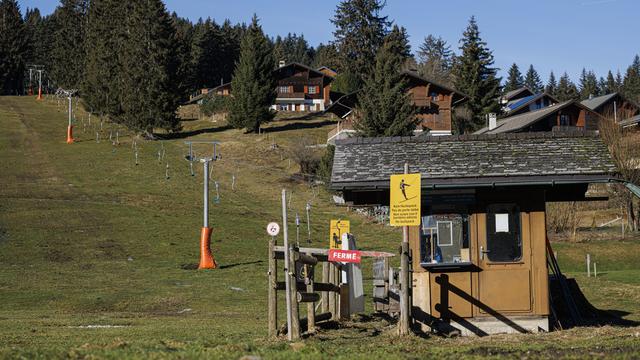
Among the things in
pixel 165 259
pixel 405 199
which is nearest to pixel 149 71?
pixel 165 259

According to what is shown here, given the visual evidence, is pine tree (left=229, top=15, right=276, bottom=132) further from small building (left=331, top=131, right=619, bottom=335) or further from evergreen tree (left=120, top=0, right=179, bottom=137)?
small building (left=331, top=131, right=619, bottom=335)

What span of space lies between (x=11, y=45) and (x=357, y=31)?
203 ft

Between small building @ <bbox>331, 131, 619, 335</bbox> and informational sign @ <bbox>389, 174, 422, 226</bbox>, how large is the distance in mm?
1739

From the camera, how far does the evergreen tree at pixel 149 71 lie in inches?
3595

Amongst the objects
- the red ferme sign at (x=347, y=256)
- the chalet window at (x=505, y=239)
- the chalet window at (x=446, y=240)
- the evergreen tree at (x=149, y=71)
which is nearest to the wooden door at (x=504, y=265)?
the chalet window at (x=505, y=239)

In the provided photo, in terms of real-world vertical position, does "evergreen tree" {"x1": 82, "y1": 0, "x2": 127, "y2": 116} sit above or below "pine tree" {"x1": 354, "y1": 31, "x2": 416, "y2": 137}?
above

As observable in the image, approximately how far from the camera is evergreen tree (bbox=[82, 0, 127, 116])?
99875 mm

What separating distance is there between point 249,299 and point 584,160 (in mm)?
14159

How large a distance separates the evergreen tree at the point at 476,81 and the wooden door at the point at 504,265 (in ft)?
266

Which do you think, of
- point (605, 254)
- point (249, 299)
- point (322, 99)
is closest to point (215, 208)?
point (605, 254)

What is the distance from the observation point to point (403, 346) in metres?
14.7

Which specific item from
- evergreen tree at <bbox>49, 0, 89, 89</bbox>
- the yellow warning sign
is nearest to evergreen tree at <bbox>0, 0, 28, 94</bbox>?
evergreen tree at <bbox>49, 0, 89, 89</bbox>

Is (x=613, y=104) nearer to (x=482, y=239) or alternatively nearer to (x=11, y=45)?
(x=482, y=239)

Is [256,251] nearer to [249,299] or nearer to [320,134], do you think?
[249,299]
